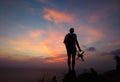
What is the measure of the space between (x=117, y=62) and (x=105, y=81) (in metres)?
5.62

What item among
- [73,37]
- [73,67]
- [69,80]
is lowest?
[69,80]

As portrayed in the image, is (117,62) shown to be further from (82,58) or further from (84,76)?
(82,58)

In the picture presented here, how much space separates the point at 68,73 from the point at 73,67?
62 centimetres

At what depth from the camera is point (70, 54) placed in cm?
1318

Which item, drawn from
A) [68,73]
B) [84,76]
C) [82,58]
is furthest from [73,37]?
[84,76]

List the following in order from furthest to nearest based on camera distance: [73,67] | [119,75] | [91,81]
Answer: [119,75]
[91,81]
[73,67]

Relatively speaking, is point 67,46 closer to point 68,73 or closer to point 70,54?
point 70,54

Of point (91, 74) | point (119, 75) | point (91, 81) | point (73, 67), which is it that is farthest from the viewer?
point (119, 75)

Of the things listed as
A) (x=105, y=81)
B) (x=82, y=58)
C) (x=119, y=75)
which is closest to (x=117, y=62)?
(x=119, y=75)

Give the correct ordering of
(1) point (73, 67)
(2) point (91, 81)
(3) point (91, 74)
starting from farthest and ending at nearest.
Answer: (3) point (91, 74)
(2) point (91, 81)
(1) point (73, 67)

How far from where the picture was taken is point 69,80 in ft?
42.8

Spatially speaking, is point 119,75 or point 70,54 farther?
point 119,75

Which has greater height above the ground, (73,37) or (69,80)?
(73,37)

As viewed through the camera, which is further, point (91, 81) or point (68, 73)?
point (91, 81)
